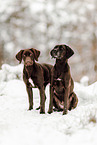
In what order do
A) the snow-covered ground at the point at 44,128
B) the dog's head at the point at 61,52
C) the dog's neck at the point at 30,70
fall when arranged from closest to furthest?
the snow-covered ground at the point at 44,128 → the dog's head at the point at 61,52 → the dog's neck at the point at 30,70

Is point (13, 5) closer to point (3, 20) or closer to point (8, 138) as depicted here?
point (3, 20)

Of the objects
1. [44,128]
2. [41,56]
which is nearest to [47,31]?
[41,56]

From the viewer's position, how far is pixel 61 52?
252cm

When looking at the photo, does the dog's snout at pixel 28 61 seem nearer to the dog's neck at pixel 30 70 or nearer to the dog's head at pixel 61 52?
the dog's neck at pixel 30 70

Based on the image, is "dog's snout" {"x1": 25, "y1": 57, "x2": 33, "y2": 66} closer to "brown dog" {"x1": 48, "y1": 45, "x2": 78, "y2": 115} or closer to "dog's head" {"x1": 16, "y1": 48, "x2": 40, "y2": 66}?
"dog's head" {"x1": 16, "y1": 48, "x2": 40, "y2": 66}

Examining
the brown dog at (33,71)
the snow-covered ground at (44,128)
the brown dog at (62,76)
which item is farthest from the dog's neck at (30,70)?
the snow-covered ground at (44,128)

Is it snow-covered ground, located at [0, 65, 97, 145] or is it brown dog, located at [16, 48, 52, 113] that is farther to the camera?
brown dog, located at [16, 48, 52, 113]

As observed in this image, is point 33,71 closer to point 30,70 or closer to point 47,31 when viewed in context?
point 30,70

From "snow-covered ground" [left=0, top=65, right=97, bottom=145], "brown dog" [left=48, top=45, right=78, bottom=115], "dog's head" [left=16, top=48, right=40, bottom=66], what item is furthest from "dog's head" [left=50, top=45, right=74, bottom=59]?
"snow-covered ground" [left=0, top=65, right=97, bottom=145]

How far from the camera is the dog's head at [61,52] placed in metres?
2.52

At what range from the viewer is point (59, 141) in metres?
1.58

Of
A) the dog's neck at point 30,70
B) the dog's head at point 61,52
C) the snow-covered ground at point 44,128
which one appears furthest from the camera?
the dog's neck at point 30,70

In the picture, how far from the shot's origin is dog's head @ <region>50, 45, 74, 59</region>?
2.52 meters

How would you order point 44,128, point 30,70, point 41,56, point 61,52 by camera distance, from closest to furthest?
point 44,128, point 61,52, point 30,70, point 41,56
